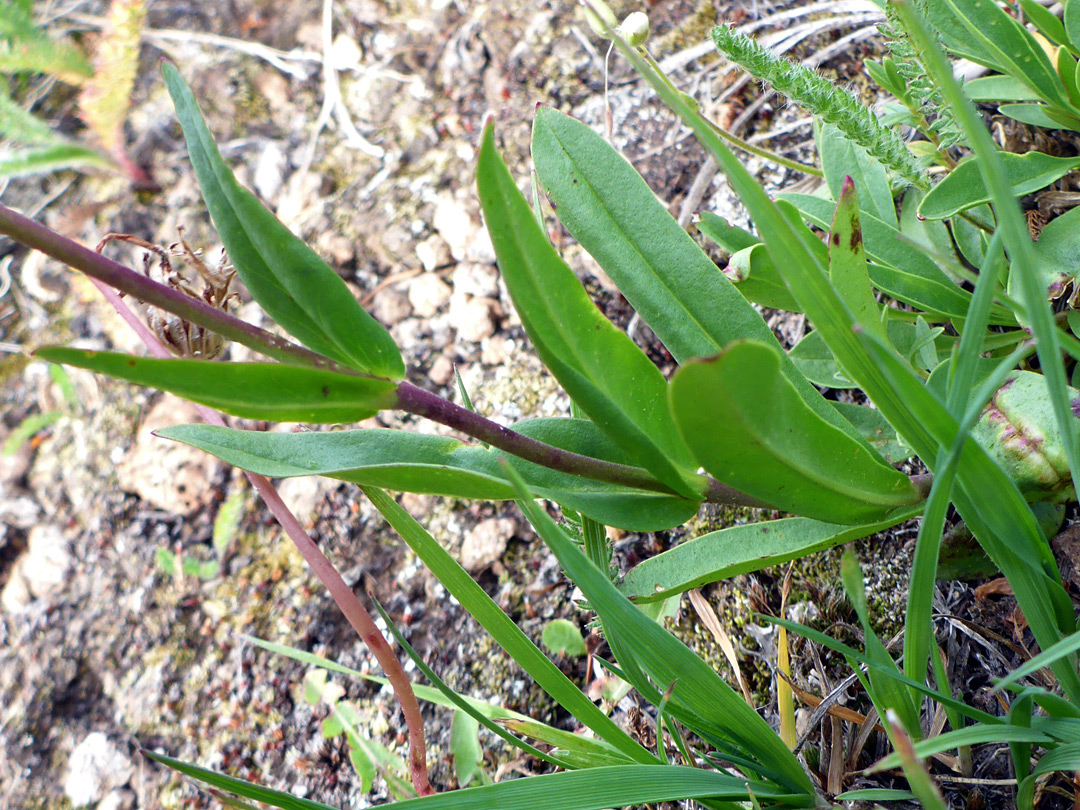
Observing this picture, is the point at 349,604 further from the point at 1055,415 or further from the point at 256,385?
the point at 1055,415

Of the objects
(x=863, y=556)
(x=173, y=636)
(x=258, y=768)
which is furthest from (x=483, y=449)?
(x=173, y=636)

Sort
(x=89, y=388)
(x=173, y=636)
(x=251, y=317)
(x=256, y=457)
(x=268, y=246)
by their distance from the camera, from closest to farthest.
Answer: (x=268, y=246) < (x=256, y=457) < (x=173, y=636) < (x=251, y=317) < (x=89, y=388)

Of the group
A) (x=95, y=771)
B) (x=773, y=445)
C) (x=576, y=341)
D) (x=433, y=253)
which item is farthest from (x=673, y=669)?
(x=95, y=771)

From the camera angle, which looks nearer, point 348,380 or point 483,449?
point 348,380

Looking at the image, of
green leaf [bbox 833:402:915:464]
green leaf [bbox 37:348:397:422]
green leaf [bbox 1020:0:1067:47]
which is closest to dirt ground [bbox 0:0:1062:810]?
green leaf [bbox 833:402:915:464]

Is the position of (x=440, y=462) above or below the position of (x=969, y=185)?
below

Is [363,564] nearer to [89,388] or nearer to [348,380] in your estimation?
[348,380]
